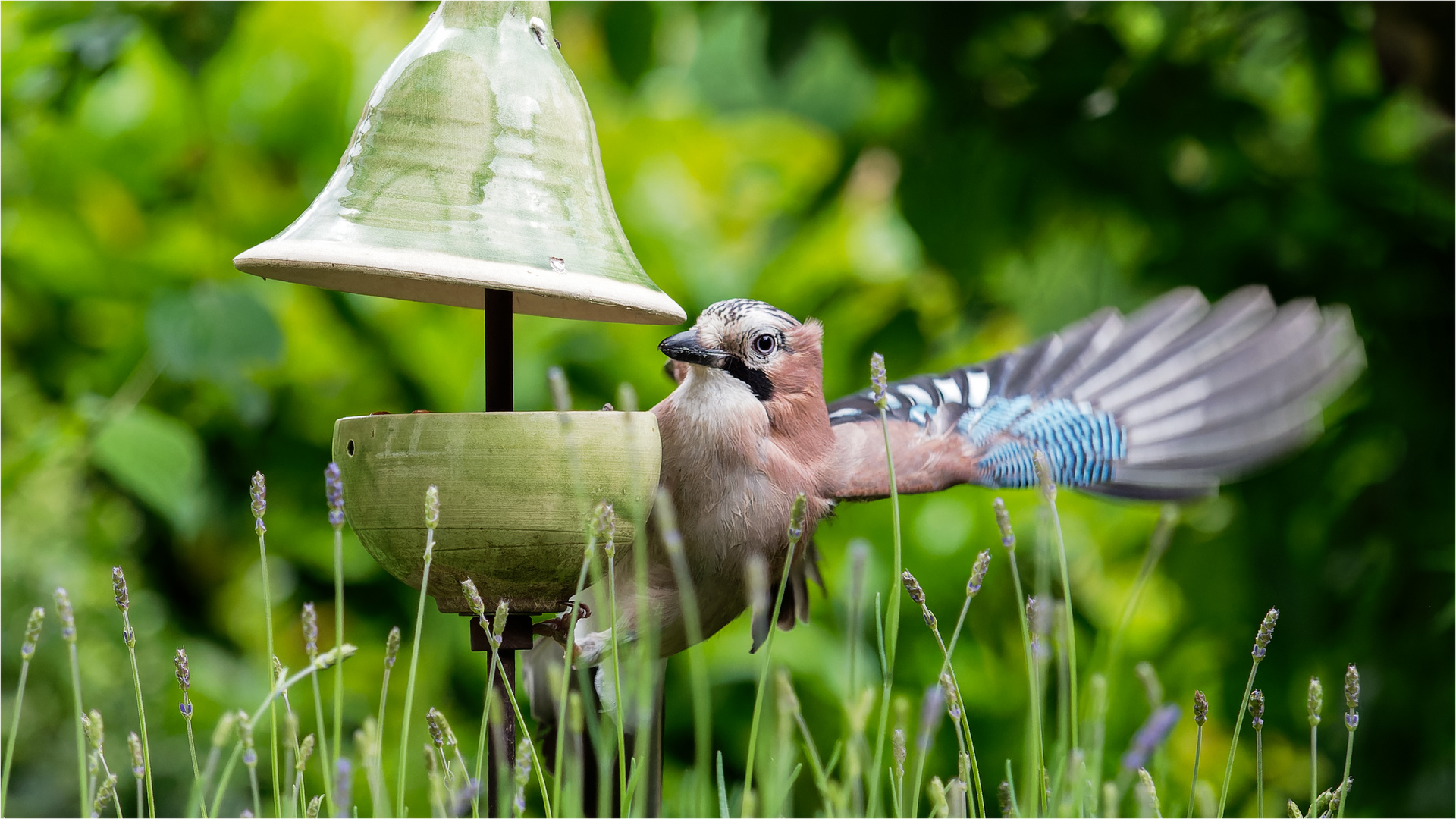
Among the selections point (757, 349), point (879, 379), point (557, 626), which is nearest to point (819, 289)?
point (757, 349)

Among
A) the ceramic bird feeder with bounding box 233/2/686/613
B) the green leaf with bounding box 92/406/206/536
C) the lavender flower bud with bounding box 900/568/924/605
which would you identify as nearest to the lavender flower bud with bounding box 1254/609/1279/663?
the lavender flower bud with bounding box 900/568/924/605

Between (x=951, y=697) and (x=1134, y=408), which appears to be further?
(x=1134, y=408)

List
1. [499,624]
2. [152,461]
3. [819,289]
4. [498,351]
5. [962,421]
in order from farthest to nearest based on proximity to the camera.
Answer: [819,289] < [152,461] < [962,421] < [498,351] < [499,624]

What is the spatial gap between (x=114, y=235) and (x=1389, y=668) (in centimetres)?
251

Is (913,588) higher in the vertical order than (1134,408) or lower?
lower

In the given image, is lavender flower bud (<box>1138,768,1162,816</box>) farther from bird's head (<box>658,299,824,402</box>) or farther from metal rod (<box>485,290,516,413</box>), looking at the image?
metal rod (<box>485,290,516,413</box>)

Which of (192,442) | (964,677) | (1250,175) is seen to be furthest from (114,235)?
(1250,175)

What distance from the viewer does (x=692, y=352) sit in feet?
3.21

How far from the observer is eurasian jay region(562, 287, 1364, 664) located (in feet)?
3.26

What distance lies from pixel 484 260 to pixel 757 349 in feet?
1.01

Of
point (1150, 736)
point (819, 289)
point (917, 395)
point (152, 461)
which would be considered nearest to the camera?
point (1150, 736)

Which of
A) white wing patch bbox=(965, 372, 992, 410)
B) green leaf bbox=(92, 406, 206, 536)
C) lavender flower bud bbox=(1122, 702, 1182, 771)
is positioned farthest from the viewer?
green leaf bbox=(92, 406, 206, 536)

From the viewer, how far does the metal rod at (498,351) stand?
3.07 ft

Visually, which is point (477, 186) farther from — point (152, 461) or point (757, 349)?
point (152, 461)
